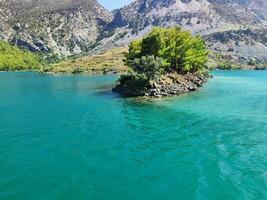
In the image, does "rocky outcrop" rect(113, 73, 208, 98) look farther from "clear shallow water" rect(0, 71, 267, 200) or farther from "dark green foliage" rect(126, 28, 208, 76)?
"clear shallow water" rect(0, 71, 267, 200)

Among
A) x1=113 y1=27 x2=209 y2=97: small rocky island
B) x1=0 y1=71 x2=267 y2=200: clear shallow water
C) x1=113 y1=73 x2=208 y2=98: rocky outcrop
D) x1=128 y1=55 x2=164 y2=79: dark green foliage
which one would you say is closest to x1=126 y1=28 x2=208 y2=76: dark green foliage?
x1=113 y1=27 x2=209 y2=97: small rocky island

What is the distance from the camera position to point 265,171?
43375 millimetres

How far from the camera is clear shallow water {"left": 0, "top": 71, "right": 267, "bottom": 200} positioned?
37938mm

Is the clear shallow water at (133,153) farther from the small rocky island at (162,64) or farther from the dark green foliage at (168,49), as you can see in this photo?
the dark green foliage at (168,49)

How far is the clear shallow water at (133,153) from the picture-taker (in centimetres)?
3794

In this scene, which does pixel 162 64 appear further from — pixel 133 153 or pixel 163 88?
pixel 133 153

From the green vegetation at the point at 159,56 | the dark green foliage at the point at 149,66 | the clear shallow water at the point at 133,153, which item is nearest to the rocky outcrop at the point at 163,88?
the green vegetation at the point at 159,56

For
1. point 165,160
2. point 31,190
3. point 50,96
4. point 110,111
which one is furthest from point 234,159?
point 50,96

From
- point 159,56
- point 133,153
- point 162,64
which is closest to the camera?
point 133,153

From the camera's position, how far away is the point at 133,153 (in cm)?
5028

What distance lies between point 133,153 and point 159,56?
81.4 m

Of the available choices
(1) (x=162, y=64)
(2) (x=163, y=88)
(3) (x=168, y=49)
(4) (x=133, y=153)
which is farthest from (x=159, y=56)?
(4) (x=133, y=153)

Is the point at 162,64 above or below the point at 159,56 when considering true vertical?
below

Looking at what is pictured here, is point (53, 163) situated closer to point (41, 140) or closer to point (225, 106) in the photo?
point (41, 140)
